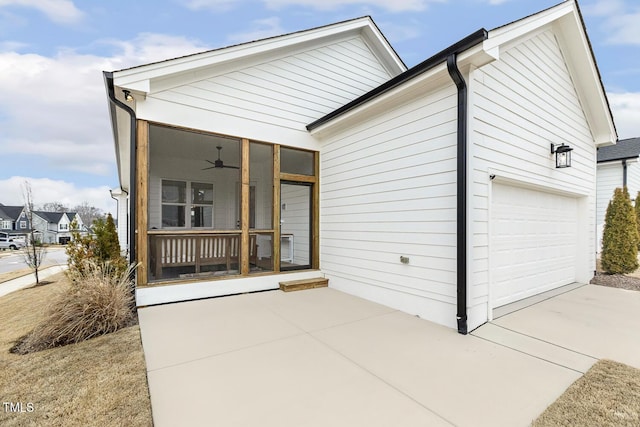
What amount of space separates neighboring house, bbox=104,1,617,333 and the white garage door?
0.13ft

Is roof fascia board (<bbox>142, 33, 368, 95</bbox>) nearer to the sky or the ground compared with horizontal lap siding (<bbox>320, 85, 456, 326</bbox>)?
nearer to the sky

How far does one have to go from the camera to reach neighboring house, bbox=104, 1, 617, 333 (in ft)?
12.4

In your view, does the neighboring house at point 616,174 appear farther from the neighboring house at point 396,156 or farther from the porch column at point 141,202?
the porch column at point 141,202

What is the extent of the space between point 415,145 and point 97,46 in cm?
952

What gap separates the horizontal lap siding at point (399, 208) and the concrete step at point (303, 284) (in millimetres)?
227

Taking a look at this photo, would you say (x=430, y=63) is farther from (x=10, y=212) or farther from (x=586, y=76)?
(x=10, y=212)

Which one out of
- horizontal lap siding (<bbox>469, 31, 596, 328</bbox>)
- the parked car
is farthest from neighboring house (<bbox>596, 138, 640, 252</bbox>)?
the parked car

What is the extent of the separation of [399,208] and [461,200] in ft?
3.71

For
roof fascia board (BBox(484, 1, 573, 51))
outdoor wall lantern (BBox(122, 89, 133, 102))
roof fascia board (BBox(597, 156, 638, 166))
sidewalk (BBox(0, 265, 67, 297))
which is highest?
roof fascia board (BBox(484, 1, 573, 51))

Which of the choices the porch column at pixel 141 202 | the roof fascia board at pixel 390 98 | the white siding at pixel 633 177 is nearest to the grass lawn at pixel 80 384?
the porch column at pixel 141 202

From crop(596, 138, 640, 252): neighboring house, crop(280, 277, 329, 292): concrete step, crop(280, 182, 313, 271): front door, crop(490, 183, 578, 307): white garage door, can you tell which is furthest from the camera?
crop(596, 138, 640, 252): neighboring house

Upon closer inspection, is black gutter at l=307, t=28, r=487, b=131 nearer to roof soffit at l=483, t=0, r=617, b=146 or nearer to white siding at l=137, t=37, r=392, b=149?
roof soffit at l=483, t=0, r=617, b=146

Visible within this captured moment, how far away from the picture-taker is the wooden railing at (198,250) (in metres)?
5.25

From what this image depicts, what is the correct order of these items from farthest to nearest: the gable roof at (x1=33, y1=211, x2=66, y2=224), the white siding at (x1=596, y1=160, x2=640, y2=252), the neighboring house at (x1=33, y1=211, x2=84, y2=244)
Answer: the gable roof at (x1=33, y1=211, x2=66, y2=224), the neighboring house at (x1=33, y1=211, x2=84, y2=244), the white siding at (x1=596, y1=160, x2=640, y2=252)
